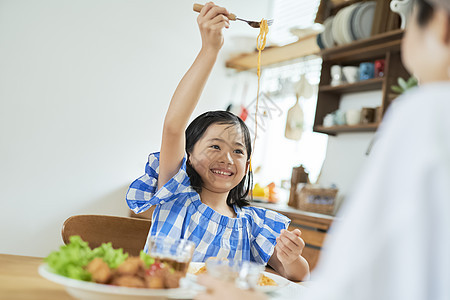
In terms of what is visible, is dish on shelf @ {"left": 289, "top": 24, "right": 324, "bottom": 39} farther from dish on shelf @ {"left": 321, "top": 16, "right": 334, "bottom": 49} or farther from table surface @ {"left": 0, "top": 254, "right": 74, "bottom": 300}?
table surface @ {"left": 0, "top": 254, "right": 74, "bottom": 300}

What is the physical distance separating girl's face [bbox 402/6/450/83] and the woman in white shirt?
54 millimetres

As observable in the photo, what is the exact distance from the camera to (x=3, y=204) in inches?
134

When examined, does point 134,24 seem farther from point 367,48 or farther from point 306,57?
point 367,48

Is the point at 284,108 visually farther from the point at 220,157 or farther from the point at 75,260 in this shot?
the point at 75,260

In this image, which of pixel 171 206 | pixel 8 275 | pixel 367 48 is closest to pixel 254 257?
pixel 171 206

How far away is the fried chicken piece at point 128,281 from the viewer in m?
0.67

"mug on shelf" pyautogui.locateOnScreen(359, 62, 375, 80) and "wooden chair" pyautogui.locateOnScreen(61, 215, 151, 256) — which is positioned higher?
"mug on shelf" pyautogui.locateOnScreen(359, 62, 375, 80)

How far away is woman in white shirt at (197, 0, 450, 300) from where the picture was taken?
1.28ft

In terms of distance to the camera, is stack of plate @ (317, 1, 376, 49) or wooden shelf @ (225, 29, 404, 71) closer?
wooden shelf @ (225, 29, 404, 71)

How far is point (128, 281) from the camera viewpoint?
67 centimetres

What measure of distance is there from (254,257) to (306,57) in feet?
8.89

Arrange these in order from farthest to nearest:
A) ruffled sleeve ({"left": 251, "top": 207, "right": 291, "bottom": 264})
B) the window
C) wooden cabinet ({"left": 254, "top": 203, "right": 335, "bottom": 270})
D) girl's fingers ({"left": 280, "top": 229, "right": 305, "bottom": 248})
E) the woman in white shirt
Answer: the window → wooden cabinet ({"left": 254, "top": 203, "right": 335, "bottom": 270}) → ruffled sleeve ({"left": 251, "top": 207, "right": 291, "bottom": 264}) → girl's fingers ({"left": 280, "top": 229, "right": 305, "bottom": 248}) → the woman in white shirt

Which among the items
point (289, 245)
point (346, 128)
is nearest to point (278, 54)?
point (346, 128)

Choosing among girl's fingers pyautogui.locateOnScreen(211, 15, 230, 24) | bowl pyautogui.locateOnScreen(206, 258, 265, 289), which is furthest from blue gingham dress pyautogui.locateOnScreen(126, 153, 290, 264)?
bowl pyautogui.locateOnScreen(206, 258, 265, 289)
